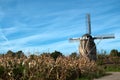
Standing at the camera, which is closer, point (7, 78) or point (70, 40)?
point (7, 78)

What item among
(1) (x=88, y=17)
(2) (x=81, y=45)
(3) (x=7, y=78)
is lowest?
(3) (x=7, y=78)

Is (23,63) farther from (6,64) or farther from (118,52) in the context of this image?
(118,52)

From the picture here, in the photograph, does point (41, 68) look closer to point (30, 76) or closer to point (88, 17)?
point (30, 76)

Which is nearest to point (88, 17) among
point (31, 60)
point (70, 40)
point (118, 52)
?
point (70, 40)

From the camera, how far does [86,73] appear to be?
1001 inches

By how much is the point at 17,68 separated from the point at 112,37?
3908cm

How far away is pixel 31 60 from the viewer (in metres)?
13.4

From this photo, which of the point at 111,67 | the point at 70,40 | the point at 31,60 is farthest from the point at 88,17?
the point at 31,60

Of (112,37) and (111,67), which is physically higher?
(112,37)

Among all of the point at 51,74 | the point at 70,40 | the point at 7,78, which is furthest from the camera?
the point at 70,40

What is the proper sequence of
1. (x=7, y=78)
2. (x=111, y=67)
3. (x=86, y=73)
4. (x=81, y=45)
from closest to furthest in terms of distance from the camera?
(x=7, y=78)
(x=86, y=73)
(x=111, y=67)
(x=81, y=45)

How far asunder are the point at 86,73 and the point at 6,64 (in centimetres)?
1360

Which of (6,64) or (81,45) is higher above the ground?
(81,45)

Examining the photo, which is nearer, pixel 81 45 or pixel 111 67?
pixel 111 67
